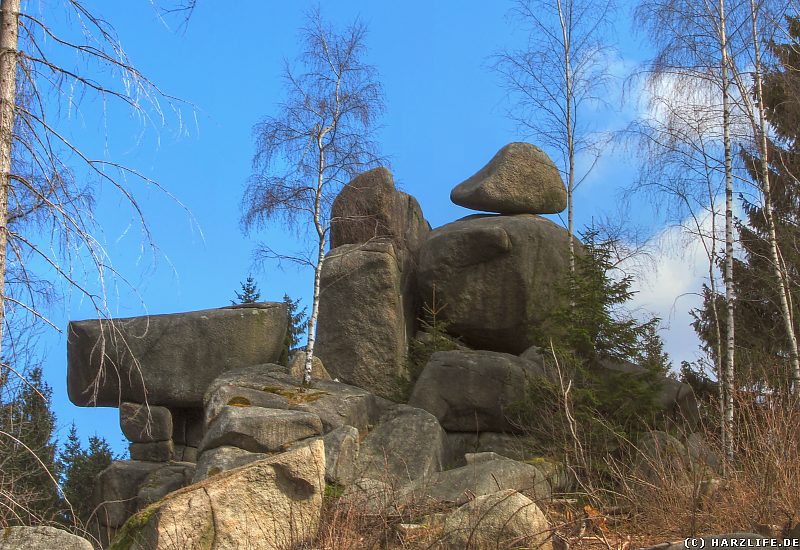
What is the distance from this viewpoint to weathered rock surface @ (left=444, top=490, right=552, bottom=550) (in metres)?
7.45

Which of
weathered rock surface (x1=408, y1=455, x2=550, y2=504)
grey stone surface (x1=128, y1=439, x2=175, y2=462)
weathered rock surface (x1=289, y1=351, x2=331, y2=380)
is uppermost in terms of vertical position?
weathered rock surface (x1=289, y1=351, x2=331, y2=380)

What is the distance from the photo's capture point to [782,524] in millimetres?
7754

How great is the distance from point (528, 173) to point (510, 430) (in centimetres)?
710

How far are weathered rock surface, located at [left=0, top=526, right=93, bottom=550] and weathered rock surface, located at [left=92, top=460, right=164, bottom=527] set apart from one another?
34.9 ft

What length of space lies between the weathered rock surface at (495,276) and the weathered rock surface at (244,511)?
1153cm

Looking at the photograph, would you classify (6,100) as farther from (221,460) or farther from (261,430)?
(261,430)

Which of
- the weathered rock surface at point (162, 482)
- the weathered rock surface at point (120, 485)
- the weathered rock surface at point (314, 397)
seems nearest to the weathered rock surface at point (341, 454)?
the weathered rock surface at point (314, 397)

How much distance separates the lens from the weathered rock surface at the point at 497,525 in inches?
293

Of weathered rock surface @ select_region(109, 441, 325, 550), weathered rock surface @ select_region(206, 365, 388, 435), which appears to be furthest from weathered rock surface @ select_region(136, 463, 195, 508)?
weathered rock surface @ select_region(109, 441, 325, 550)

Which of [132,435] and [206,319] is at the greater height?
[206,319]

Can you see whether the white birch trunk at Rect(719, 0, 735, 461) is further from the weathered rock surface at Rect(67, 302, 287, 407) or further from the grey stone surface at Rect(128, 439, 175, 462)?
the grey stone surface at Rect(128, 439, 175, 462)

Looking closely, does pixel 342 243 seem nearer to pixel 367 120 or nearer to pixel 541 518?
pixel 367 120

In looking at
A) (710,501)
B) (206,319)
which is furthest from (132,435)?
(710,501)

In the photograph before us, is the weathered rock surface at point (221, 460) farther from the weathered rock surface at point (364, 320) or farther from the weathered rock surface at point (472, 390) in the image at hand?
the weathered rock surface at point (364, 320)
